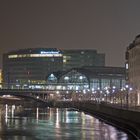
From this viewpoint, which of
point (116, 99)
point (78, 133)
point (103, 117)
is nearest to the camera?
point (78, 133)

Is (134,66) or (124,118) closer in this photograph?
(124,118)

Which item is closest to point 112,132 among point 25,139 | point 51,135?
point 51,135

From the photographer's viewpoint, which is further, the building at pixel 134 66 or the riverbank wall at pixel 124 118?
the building at pixel 134 66

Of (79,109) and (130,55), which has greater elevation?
(130,55)

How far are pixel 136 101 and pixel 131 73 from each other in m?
32.0

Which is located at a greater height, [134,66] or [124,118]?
[134,66]

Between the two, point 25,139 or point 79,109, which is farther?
point 79,109

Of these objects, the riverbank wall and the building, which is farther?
the building

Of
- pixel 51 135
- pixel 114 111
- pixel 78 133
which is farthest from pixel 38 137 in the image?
pixel 114 111

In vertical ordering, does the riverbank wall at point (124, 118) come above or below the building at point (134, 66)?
below

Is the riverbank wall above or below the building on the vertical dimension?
below

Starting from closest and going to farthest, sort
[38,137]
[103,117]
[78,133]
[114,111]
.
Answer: [38,137], [78,133], [114,111], [103,117]

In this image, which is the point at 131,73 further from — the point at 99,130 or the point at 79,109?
the point at 99,130

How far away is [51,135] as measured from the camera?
272 feet
